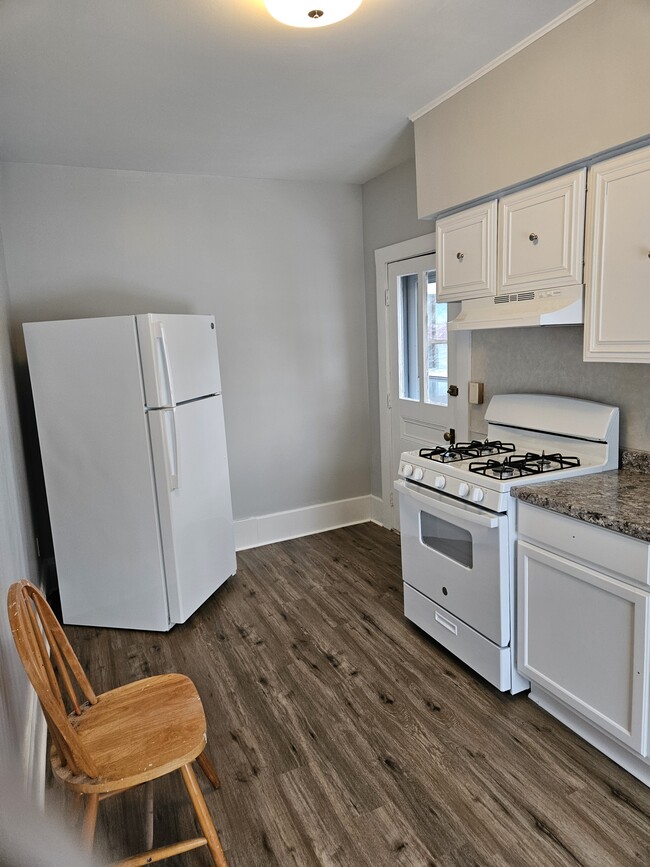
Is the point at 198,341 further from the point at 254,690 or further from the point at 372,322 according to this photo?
the point at 254,690

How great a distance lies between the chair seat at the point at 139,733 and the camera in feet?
4.54

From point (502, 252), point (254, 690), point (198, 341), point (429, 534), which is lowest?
point (254, 690)

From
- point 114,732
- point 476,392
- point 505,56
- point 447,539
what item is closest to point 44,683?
point 114,732

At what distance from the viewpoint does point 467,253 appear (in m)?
2.56

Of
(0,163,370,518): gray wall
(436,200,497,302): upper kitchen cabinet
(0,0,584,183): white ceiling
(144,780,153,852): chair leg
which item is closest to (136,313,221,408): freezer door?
(0,163,370,518): gray wall

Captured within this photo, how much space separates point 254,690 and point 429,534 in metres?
1.02

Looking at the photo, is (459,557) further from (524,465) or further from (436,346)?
(436,346)

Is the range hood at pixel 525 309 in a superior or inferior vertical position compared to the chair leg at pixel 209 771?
superior

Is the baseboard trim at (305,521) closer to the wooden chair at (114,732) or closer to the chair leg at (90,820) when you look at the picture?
the wooden chair at (114,732)

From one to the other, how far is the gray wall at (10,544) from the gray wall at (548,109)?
2.24m

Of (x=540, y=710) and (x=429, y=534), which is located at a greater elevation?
(x=429, y=534)

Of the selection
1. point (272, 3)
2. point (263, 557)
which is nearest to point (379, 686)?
point (263, 557)

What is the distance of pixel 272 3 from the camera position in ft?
5.44

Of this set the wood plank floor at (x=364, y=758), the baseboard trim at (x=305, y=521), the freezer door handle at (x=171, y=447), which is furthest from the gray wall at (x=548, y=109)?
the baseboard trim at (x=305, y=521)
